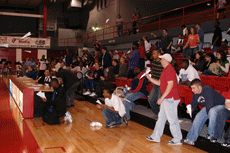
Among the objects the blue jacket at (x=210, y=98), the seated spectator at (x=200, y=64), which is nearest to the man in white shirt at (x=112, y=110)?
the blue jacket at (x=210, y=98)

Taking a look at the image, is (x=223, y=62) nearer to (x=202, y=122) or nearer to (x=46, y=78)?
(x=202, y=122)

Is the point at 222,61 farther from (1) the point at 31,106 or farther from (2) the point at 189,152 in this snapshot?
(1) the point at 31,106

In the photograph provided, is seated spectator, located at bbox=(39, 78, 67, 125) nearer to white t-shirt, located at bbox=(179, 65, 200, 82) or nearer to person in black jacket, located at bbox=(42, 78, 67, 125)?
person in black jacket, located at bbox=(42, 78, 67, 125)

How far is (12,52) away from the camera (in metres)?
25.0

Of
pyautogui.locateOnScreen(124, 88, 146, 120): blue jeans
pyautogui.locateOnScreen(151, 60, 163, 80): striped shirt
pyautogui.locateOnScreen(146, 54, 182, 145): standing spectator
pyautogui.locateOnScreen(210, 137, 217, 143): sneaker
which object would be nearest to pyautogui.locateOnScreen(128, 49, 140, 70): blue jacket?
pyautogui.locateOnScreen(124, 88, 146, 120): blue jeans

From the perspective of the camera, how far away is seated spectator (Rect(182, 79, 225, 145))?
170 inches

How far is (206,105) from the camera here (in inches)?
176

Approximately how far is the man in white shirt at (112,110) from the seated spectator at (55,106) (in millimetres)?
1178

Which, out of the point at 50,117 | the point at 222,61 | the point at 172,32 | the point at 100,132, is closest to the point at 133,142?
the point at 100,132

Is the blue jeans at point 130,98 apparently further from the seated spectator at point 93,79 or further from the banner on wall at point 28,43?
the banner on wall at point 28,43

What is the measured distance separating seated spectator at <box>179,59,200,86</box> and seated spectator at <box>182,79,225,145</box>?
1463 millimetres

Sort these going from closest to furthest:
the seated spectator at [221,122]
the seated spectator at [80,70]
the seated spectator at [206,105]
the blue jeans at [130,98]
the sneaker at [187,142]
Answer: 1. the seated spectator at [221,122]
2. the seated spectator at [206,105]
3. the sneaker at [187,142]
4. the blue jeans at [130,98]
5. the seated spectator at [80,70]

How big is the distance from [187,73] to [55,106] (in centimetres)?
335

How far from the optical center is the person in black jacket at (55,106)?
6430 mm
